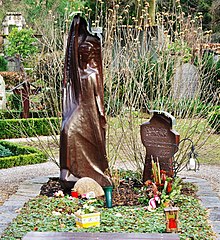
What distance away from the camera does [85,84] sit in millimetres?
6758

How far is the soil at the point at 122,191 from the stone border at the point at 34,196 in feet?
0.36

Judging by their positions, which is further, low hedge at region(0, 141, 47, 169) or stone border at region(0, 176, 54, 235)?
low hedge at region(0, 141, 47, 169)

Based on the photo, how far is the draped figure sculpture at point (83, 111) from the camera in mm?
6727

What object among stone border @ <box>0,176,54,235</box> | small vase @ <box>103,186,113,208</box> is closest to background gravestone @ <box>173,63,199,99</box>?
small vase @ <box>103,186,113,208</box>

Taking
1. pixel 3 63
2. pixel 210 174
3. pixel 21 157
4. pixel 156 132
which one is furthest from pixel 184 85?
pixel 3 63

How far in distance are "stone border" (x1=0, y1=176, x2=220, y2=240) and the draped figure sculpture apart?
0.56 m

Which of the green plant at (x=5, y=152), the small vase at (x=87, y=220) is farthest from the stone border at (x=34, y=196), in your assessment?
the green plant at (x=5, y=152)

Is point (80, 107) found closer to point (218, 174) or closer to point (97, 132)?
point (97, 132)

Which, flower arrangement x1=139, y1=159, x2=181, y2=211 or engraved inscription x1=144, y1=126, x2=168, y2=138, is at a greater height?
engraved inscription x1=144, y1=126, x2=168, y2=138

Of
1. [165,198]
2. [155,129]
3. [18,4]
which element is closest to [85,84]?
[155,129]

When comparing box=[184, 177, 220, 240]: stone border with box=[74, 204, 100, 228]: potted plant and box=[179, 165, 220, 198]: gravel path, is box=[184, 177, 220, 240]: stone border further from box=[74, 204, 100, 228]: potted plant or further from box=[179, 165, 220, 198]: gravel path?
box=[74, 204, 100, 228]: potted plant

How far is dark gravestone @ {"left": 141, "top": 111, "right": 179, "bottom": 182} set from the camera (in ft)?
22.0

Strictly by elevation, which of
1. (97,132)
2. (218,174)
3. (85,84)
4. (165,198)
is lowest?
(218,174)

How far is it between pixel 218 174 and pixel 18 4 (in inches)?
1008
